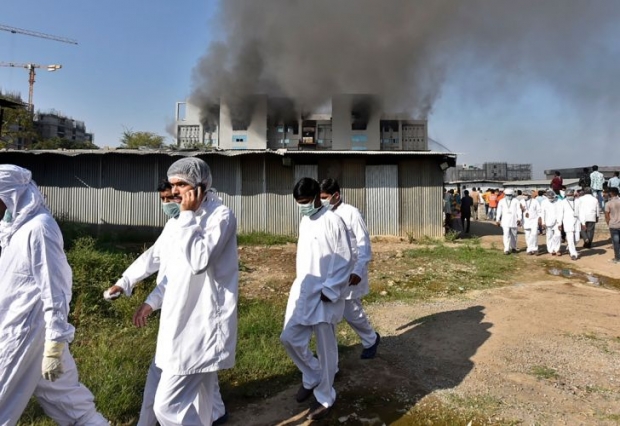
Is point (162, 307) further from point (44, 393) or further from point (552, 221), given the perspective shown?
point (552, 221)

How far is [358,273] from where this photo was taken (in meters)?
3.59

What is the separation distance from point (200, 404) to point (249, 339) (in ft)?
6.49

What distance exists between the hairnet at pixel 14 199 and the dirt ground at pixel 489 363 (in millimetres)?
1892

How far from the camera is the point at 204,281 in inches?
81.0

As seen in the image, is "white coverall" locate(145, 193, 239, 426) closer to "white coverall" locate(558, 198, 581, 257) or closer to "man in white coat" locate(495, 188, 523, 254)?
"man in white coat" locate(495, 188, 523, 254)

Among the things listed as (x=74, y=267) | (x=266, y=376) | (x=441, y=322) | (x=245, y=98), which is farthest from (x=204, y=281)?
(x=245, y=98)

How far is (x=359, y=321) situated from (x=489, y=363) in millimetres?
1269

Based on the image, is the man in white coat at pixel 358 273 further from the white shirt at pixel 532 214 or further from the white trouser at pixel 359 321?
the white shirt at pixel 532 214

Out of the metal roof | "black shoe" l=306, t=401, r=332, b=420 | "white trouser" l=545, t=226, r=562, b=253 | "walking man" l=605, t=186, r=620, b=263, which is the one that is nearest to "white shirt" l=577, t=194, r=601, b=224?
"white trouser" l=545, t=226, r=562, b=253

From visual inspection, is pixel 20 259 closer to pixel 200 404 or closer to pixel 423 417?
pixel 200 404

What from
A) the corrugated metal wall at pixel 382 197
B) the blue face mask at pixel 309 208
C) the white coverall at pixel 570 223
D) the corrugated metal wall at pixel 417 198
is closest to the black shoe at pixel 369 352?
the blue face mask at pixel 309 208

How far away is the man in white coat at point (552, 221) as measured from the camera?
9453mm

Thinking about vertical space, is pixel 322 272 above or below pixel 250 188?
below

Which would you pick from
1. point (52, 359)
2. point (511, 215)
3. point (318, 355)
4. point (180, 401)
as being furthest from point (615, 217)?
point (52, 359)
